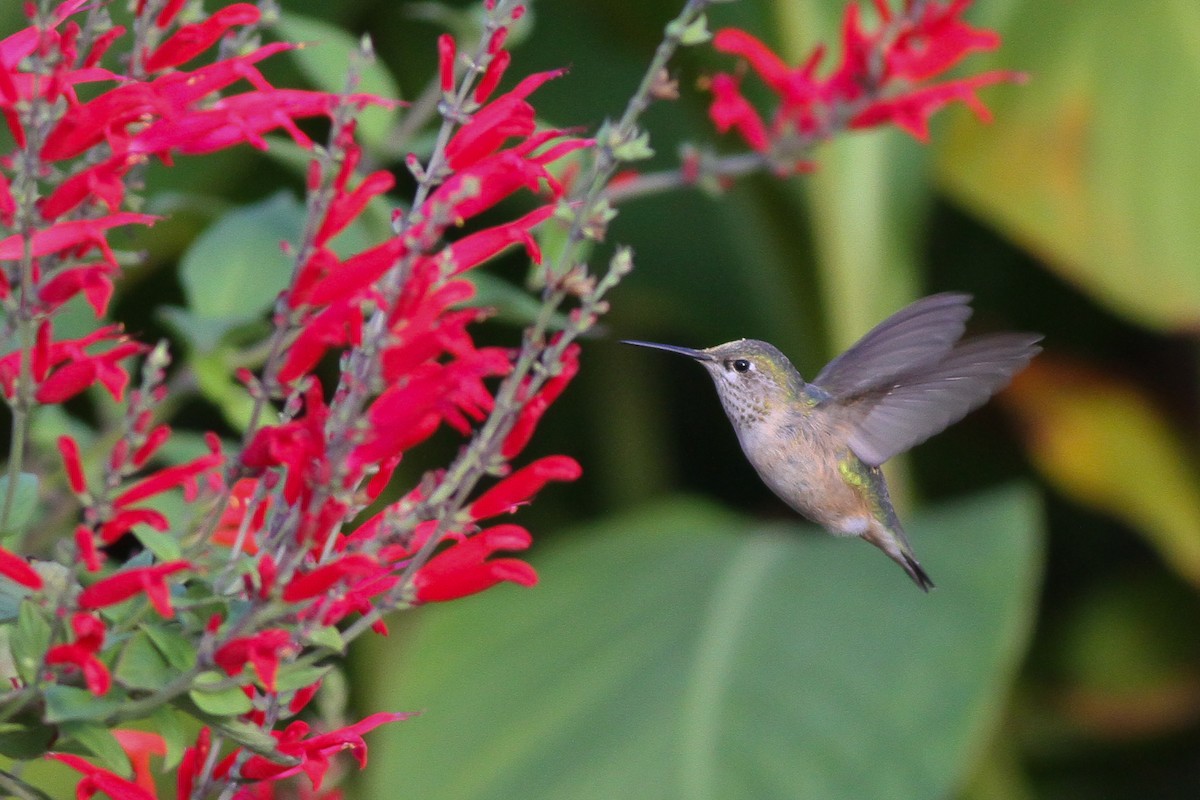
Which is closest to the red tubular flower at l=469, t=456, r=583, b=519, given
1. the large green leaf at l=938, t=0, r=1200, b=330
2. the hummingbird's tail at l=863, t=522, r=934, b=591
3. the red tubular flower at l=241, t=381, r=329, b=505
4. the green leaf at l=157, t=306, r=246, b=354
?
the red tubular flower at l=241, t=381, r=329, b=505

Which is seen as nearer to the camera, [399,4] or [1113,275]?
[1113,275]

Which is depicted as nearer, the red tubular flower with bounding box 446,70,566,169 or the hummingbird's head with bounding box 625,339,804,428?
the red tubular flower with bounding box 446,70,566,169

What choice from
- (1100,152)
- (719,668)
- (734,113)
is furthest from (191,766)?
(1100,152)

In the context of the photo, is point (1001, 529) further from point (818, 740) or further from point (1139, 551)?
point (1139, 551)

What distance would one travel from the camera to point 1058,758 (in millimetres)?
2904

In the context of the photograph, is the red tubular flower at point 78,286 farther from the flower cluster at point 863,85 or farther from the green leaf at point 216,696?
the flower cluster at point 863,85

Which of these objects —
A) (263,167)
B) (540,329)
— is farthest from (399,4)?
(540,329)

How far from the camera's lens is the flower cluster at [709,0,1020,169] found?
4.87 ft

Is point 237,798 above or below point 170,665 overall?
below

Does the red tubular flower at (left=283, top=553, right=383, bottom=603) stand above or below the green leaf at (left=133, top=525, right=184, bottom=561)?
above

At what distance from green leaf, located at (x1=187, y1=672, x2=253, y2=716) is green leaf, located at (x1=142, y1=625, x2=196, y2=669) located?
0.01 m

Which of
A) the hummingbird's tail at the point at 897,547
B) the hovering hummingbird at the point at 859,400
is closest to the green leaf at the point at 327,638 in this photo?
the hovering hummingbird at the point at 859,400

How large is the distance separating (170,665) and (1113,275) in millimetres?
1622

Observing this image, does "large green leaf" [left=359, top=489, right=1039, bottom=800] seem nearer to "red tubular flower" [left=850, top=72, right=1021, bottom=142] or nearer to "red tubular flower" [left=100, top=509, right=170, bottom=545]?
"red tubular flower" [left=850, top=72, right=1021, bottom=142]
